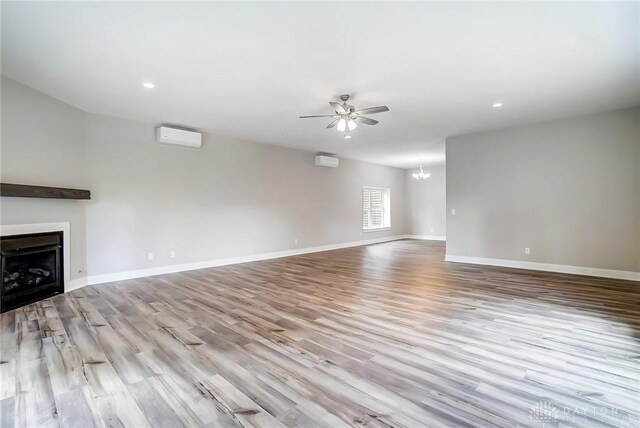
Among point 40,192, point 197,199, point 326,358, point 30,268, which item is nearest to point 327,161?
point 197,199

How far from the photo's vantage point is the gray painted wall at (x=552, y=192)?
15.7 feet

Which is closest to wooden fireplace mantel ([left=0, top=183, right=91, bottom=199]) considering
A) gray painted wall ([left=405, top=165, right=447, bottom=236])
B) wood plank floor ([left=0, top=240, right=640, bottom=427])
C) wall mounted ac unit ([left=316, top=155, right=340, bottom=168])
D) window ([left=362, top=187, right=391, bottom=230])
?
wood plank floor ([left=0, top=240, right=640, bottom=427])

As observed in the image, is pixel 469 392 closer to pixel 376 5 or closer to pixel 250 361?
pixel 250 361

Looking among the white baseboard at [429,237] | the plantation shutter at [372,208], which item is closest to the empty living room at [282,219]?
the plantation shutter at [372,208]

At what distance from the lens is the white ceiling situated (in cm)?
237

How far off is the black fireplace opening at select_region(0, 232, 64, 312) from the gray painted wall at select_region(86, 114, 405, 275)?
1.91ft

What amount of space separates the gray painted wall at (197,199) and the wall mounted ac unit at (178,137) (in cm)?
21

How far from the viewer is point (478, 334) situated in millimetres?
2676

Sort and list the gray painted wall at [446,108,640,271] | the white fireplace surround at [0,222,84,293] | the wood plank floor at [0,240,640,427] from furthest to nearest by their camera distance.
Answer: the gray painted wall at [446,108,640,271] → the white fireplace surround at [0,222,84,293] → the wood plank floor at [0,240,640,427]

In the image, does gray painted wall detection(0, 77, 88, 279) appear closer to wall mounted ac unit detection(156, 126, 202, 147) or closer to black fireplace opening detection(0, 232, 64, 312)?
black fireplace opening detection(0, 232, 64, 312)

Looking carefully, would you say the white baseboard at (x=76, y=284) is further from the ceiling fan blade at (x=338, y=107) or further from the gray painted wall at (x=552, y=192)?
the gray painted wall at (x=552, y=192)

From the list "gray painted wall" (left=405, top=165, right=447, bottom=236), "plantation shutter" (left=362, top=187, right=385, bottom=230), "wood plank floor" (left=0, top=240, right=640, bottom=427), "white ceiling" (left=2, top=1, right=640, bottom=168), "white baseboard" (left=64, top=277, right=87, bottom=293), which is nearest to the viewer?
"wood plank floor" (left=0, top=240, right=640, bottom=427)

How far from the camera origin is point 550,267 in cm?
545

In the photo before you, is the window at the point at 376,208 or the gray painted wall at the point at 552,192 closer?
the gray painted wall at the point at 552,192
